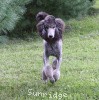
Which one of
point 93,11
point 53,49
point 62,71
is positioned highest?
point 53,49

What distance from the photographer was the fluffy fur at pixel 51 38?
613 centimetres

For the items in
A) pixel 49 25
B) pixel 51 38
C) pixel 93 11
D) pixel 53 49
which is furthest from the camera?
pixel 93 11

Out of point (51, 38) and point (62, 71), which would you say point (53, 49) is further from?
point (62, 71)

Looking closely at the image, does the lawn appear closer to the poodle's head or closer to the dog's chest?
the dog's chest

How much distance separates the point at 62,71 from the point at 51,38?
216cm

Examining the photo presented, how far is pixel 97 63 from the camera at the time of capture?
9.13 metres

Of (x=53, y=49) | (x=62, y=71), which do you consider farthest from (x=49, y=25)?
(x=62, y=71)

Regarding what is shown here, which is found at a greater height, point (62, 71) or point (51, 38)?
point (51, 38)

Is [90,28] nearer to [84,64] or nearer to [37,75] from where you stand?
[84,64]

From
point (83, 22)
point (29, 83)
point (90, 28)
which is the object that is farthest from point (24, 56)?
point (83, 22)

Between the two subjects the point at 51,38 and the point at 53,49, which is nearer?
the point at 51,38

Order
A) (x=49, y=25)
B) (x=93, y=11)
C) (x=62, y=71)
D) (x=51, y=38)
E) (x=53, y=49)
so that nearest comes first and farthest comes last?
(x=49, y=25), (x=51, y=38), (x=53, y=49), (x=62, y=71), (x=93, y=11)

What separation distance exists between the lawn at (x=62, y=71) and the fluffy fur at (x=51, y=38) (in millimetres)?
318

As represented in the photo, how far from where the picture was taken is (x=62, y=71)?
8289 mm
